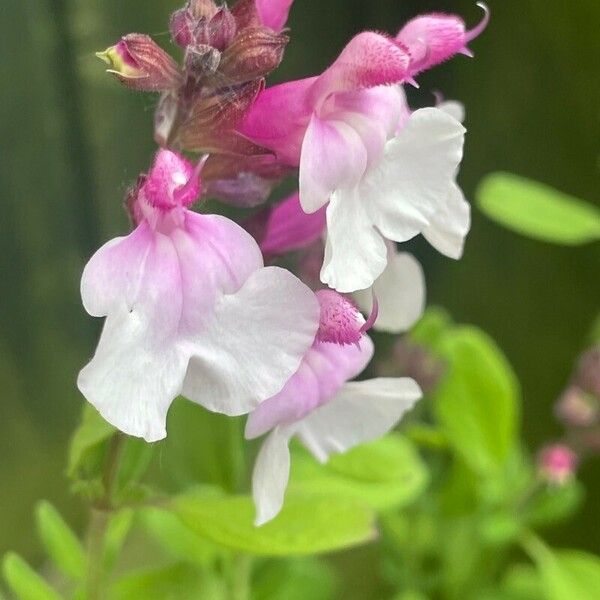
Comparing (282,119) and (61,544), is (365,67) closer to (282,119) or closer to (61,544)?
(282,119)

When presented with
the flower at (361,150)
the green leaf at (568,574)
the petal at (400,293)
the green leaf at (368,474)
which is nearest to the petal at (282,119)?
the flower at (361,150)

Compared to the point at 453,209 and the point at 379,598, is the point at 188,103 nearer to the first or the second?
the point at 453,209

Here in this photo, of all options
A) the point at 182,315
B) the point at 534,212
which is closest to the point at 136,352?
the point at 182,315

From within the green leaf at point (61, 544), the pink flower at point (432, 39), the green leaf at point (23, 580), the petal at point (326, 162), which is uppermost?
the pink flower at point (432, 39)

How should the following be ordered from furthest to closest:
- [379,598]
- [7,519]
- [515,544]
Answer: [515,544] → [379,598] → [7,519]

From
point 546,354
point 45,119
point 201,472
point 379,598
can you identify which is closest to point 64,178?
point 45,119

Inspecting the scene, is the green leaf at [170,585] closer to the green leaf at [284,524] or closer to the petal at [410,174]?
the green leaf at [284,524]
